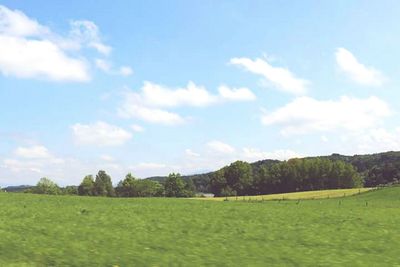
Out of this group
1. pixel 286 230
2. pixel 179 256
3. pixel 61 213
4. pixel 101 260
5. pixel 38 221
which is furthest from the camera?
pixel 61 213

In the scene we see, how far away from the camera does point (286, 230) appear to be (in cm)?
3047

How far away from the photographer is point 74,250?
69.8 feet

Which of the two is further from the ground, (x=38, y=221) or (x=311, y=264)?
(x=38, y=221)

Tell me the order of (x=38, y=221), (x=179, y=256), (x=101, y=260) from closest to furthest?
1. (x=101, y=260)
2. (x=179, y=256)
3. (x=38, y=221)

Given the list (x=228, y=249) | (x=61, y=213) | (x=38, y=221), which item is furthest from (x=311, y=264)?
(x=61, y=213)

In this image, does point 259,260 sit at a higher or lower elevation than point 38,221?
lower

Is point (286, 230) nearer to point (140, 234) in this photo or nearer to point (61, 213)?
point (140, 234)

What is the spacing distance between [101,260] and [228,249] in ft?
21.3

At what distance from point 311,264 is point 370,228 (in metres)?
13.5

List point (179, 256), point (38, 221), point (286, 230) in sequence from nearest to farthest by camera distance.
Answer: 1. point (179, 256)
2. point (38, 221)
3. point (286, 230)

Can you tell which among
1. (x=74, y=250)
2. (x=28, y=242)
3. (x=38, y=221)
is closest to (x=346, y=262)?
(x=74, y=250)

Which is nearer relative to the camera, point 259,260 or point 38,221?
point 259,260

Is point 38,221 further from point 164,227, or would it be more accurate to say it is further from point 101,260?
point 101,260

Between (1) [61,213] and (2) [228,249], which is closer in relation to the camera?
(2) [228,249]
